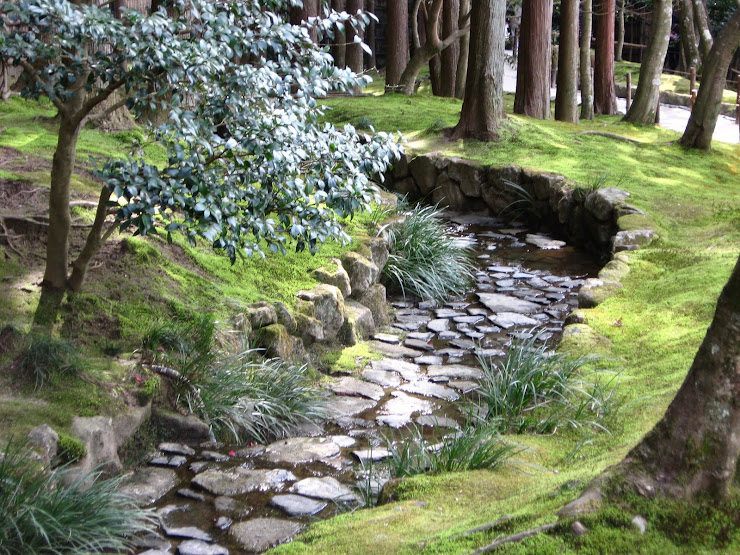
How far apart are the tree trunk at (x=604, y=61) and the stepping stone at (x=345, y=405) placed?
12.9 m

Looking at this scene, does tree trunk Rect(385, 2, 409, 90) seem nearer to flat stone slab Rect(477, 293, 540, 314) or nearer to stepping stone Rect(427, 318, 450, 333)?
flat stone slab Rect(477, 293, 540, 314)

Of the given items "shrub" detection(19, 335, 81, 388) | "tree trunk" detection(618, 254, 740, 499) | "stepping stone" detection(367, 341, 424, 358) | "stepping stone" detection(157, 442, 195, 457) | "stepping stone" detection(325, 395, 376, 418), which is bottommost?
"stepping stone" detection(367, 341, 424, 358)

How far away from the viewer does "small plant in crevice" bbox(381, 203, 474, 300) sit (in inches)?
318

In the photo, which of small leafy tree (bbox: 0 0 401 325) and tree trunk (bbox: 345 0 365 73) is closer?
small leafy tree (bbox: 0 0 401 325)

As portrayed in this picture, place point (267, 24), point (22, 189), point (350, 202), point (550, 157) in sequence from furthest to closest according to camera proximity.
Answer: point (550, 157) < point (22, 189) < point (350, 202) < point (267, 24)

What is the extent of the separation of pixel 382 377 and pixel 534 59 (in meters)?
9.40

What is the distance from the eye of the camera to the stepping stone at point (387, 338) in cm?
686

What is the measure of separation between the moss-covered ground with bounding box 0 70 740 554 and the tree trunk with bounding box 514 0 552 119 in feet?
11.2

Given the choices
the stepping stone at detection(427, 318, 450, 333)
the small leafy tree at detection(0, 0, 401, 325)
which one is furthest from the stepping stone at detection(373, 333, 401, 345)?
Answer: the small leafy tree at detection(0, 0, 401, 325)

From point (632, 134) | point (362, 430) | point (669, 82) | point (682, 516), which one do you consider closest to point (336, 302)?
point (362, 430)

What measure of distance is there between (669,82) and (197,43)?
2632cm

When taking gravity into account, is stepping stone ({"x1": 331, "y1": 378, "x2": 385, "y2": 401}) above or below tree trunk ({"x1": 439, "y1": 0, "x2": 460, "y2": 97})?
below

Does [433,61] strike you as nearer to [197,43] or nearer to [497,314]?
[497,314]

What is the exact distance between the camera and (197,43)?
4.03 m
